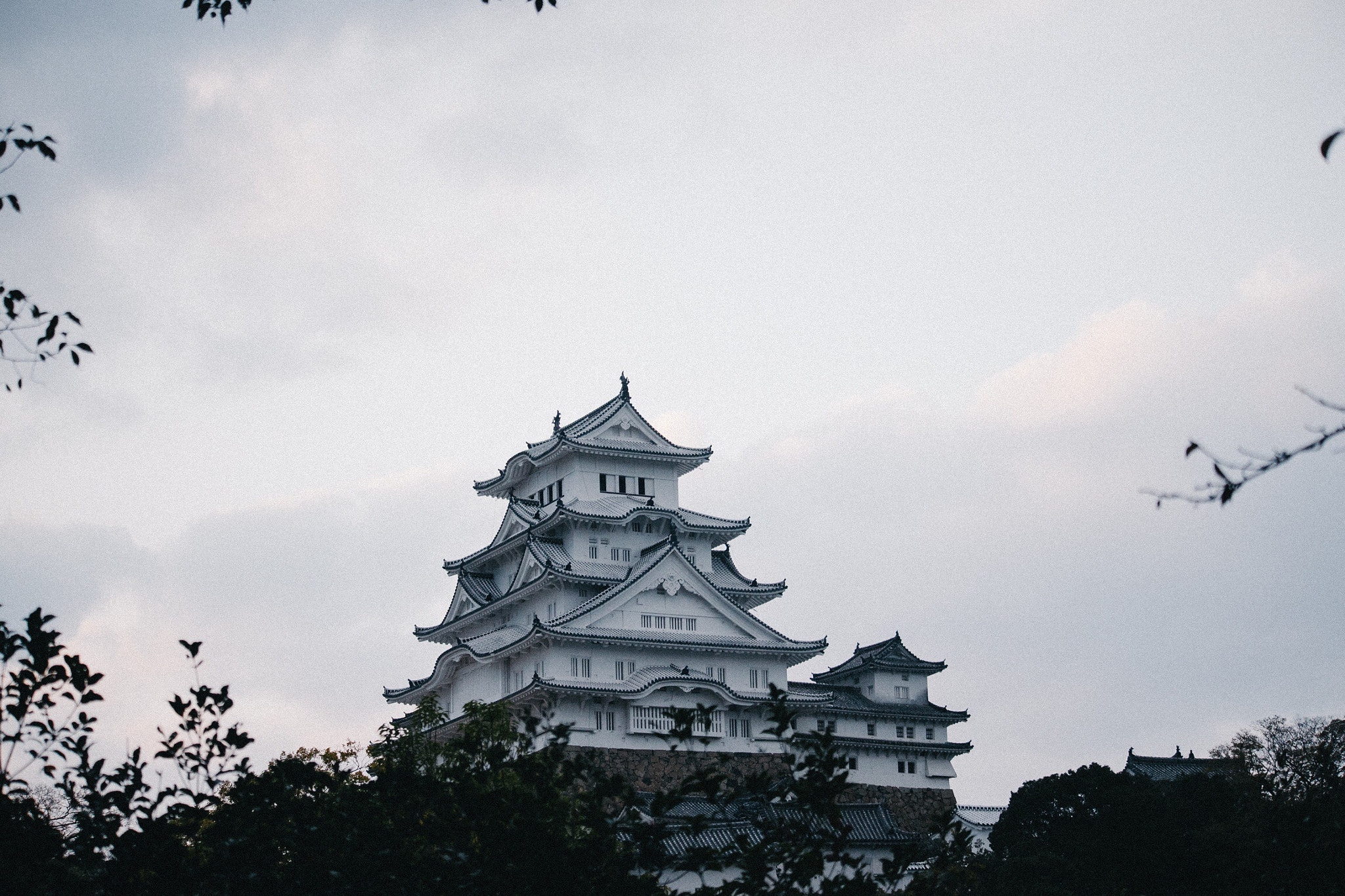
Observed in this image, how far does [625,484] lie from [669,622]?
280 inches

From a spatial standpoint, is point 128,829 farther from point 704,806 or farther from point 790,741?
point 704,806

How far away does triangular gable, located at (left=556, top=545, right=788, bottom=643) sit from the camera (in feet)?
170

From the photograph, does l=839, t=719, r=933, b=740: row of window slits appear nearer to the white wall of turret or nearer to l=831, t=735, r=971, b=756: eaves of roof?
l=831, t=735, r=971, b=756: eaves of roof

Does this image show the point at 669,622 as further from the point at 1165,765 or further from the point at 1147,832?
the point at 1165,765

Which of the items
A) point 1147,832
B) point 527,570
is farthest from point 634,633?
point 1147,832

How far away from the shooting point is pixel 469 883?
1284 cm

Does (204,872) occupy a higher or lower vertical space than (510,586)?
lower

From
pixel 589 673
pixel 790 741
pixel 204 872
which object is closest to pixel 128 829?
pixel 204 872

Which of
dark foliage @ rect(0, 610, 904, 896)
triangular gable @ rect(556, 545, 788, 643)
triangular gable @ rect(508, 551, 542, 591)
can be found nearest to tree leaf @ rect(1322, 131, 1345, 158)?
dark foliage @ rect(0, 610, 904, 896)

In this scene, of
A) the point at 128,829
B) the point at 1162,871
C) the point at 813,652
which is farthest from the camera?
the point at 813,652

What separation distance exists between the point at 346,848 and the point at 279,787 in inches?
37.0

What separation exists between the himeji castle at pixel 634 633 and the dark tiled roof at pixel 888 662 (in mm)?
68

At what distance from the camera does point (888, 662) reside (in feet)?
196

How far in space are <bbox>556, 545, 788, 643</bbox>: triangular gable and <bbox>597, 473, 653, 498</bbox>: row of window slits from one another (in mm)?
4940
